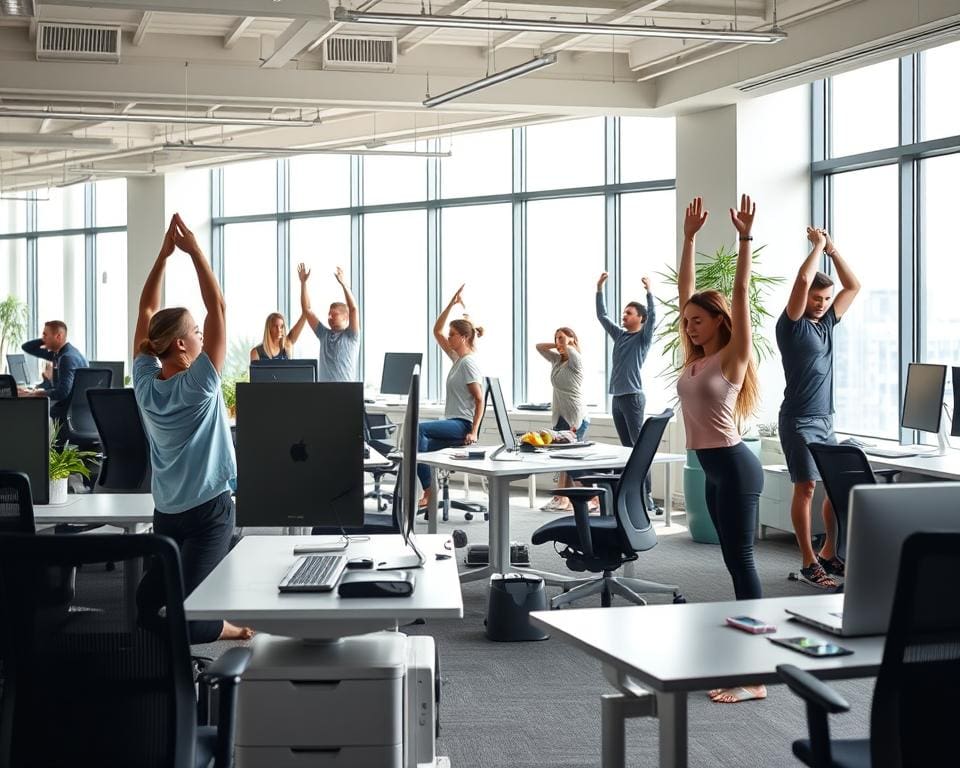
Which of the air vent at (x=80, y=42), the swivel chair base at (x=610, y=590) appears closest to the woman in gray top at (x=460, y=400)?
the swivel chair base at (x=610, y=590)

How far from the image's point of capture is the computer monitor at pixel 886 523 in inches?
102

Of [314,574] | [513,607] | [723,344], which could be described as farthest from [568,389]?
[314,574]

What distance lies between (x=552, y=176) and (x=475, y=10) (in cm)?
338

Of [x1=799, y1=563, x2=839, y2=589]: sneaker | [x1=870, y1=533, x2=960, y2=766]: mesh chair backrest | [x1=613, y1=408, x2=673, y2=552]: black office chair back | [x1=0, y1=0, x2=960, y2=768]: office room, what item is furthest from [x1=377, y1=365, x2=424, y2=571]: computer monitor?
[x1=799, y1=563, x2=839, y2=589]: sneaker

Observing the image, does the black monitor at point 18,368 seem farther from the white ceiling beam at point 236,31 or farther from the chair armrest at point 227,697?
the chair armrest at point 227,697

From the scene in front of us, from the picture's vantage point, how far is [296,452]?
3891 mm

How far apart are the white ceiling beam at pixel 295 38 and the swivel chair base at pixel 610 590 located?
3947 mm

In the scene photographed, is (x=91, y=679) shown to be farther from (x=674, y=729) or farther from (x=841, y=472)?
(x=841, y=472)

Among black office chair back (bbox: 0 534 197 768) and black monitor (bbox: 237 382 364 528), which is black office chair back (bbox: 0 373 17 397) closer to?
black monitor (bbox: 237 382 364 528)

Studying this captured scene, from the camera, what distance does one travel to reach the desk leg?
256 centimetres

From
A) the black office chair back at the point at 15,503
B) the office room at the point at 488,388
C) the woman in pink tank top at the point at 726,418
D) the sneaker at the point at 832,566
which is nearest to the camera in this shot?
the office room at the point at 488,388

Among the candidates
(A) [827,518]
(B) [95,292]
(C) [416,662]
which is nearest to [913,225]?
(A) [827,518]

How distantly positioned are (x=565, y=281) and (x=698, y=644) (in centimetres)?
906

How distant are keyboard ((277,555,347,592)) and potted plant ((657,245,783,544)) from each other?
502cm
